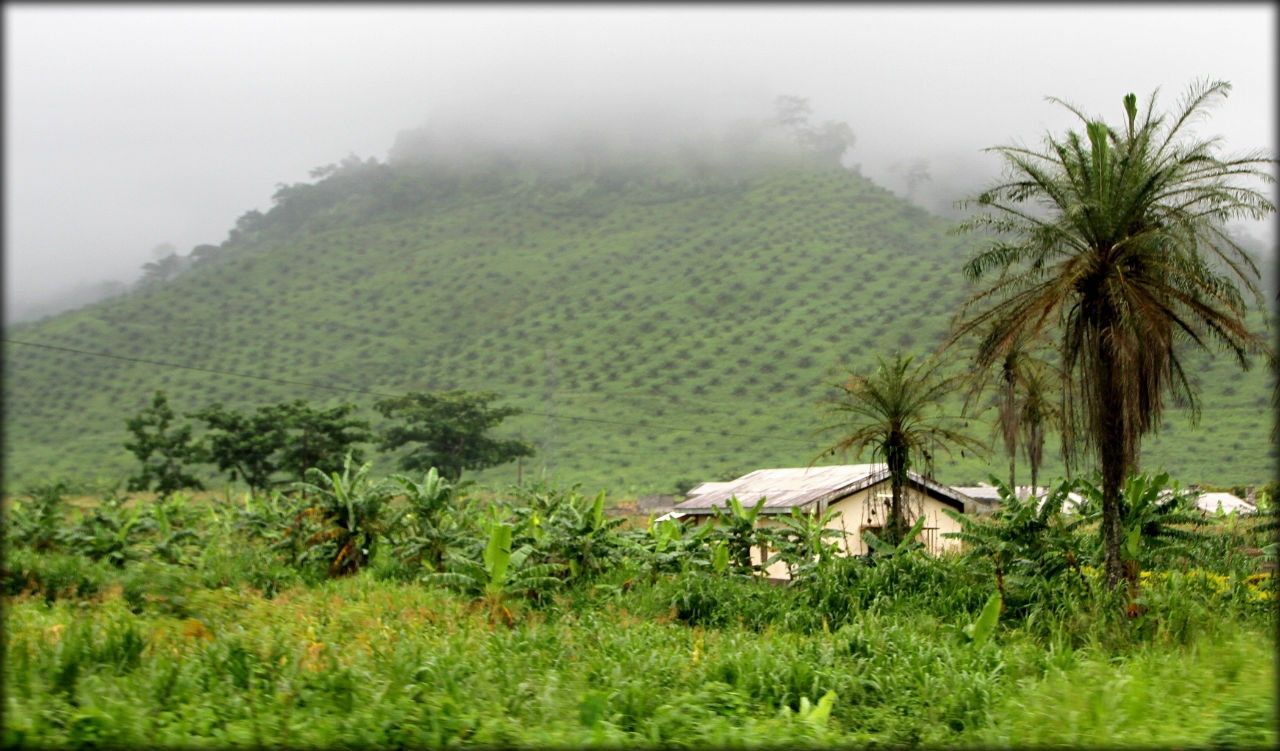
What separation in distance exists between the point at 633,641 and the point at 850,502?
13031 millimetres

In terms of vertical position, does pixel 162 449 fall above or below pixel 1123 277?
below

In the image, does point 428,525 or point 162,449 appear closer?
point 428,525

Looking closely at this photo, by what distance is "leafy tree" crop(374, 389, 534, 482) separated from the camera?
4659cm

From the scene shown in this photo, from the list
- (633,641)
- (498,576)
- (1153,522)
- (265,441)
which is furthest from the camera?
(265,441)

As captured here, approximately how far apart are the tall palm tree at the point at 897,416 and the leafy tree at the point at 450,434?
3236 cm

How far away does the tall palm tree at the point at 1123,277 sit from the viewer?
35.5 ft

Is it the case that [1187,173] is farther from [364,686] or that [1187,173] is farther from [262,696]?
[262,696]

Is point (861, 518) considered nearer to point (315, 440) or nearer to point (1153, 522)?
point (1153, 522)

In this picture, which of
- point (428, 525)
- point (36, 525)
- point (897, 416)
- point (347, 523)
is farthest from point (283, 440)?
point (897, 416)

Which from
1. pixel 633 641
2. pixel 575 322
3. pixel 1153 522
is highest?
pixel 575 322

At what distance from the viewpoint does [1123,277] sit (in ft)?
35.0

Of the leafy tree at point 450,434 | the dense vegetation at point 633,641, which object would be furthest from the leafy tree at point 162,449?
the dense vegetation at point 633,641

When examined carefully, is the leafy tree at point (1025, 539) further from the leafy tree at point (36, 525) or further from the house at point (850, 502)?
the leafy tree at point (36, 525)

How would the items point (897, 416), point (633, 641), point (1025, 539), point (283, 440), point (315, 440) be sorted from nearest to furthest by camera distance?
point (633, 641) < point (1025, 539) < point (897, 416) < point (315, 440) < point (283, 440)
